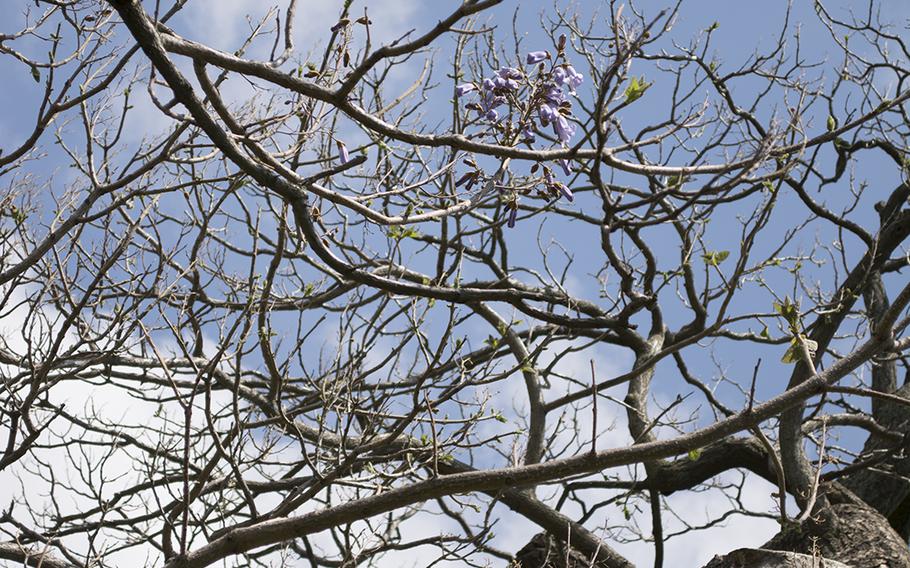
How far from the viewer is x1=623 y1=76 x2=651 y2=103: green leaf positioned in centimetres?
315

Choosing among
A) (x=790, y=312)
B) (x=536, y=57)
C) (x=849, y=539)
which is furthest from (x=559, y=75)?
(x=849, y=539)

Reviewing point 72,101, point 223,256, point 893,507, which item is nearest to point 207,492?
point 223,256

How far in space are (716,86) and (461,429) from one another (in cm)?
387

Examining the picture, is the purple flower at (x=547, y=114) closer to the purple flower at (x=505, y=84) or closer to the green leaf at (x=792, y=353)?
the purple flower at (x=505, y=84)

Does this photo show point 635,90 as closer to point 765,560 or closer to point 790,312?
point 790,312

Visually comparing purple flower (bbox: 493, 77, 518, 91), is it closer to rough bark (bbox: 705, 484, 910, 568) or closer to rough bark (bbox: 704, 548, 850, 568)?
rough bark (bbox: 704, 548, 850, 568)

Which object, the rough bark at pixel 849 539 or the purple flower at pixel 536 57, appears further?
the rough bark at pixel 849 539

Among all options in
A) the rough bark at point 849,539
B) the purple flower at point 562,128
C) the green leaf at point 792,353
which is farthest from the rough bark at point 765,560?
the purple flower at point 562,128

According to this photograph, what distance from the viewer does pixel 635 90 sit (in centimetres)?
317

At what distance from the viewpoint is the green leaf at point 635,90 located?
3.15 m

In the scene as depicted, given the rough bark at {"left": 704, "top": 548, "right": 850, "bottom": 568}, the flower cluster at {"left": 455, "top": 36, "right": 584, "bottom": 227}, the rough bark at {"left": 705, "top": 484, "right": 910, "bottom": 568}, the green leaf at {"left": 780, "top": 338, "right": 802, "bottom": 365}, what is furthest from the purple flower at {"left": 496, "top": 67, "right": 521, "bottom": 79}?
the rough bark at {"left": 705, "top": 484, "right": 910, "bottom": 568}

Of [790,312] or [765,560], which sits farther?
[765,560]

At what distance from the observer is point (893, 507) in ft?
19.2

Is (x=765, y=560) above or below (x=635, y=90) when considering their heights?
below
